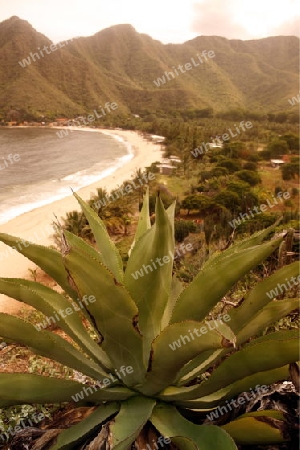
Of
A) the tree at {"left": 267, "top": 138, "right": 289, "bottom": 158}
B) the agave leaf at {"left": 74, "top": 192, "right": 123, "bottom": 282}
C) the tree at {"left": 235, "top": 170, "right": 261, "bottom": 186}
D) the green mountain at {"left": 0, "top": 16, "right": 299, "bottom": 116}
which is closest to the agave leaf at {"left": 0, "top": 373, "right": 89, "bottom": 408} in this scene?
the agave leaf at {"left": 74, "top": 192, "right": 123, "bottom": 282}

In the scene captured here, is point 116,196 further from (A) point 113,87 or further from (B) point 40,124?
(A) point 113,87

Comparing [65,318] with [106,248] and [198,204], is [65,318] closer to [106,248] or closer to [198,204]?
[106,248]

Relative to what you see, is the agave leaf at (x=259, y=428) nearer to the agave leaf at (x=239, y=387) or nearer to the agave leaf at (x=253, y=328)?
the agave leaf at (x=239, y=387)

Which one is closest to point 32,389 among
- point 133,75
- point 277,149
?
point 277,149

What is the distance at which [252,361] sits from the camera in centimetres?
133

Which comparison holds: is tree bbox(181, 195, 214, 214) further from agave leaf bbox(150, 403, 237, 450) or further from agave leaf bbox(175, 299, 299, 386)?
agave leaf bbox(150, 403, 237, 450)

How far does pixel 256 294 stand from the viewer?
1.48 m

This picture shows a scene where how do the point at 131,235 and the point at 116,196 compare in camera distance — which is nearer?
the point at 131,235

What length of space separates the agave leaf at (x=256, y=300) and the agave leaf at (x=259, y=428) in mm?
314

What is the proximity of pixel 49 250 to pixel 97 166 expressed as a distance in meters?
32.2

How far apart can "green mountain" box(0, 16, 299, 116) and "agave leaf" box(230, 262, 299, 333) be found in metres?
85.6

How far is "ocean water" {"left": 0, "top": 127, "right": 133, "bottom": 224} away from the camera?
2167cm

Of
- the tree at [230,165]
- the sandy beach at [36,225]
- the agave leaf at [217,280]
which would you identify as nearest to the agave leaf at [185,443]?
the agave leaf at [217,280]

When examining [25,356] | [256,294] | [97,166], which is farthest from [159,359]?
[97,166]
